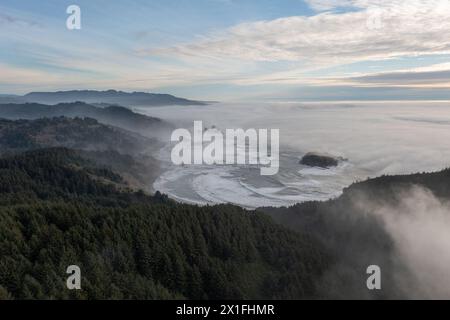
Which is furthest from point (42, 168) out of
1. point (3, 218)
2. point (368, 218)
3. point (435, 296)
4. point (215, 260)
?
point (435, 296)

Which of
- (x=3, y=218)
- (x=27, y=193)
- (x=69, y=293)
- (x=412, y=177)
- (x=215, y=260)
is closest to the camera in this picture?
(x=69, y=293)

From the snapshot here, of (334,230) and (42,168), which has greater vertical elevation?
(42,168)

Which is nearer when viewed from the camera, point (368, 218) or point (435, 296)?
point (435, 296)

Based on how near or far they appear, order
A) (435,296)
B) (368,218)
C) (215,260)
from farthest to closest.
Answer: (368,218), (435,296), (215,260)
